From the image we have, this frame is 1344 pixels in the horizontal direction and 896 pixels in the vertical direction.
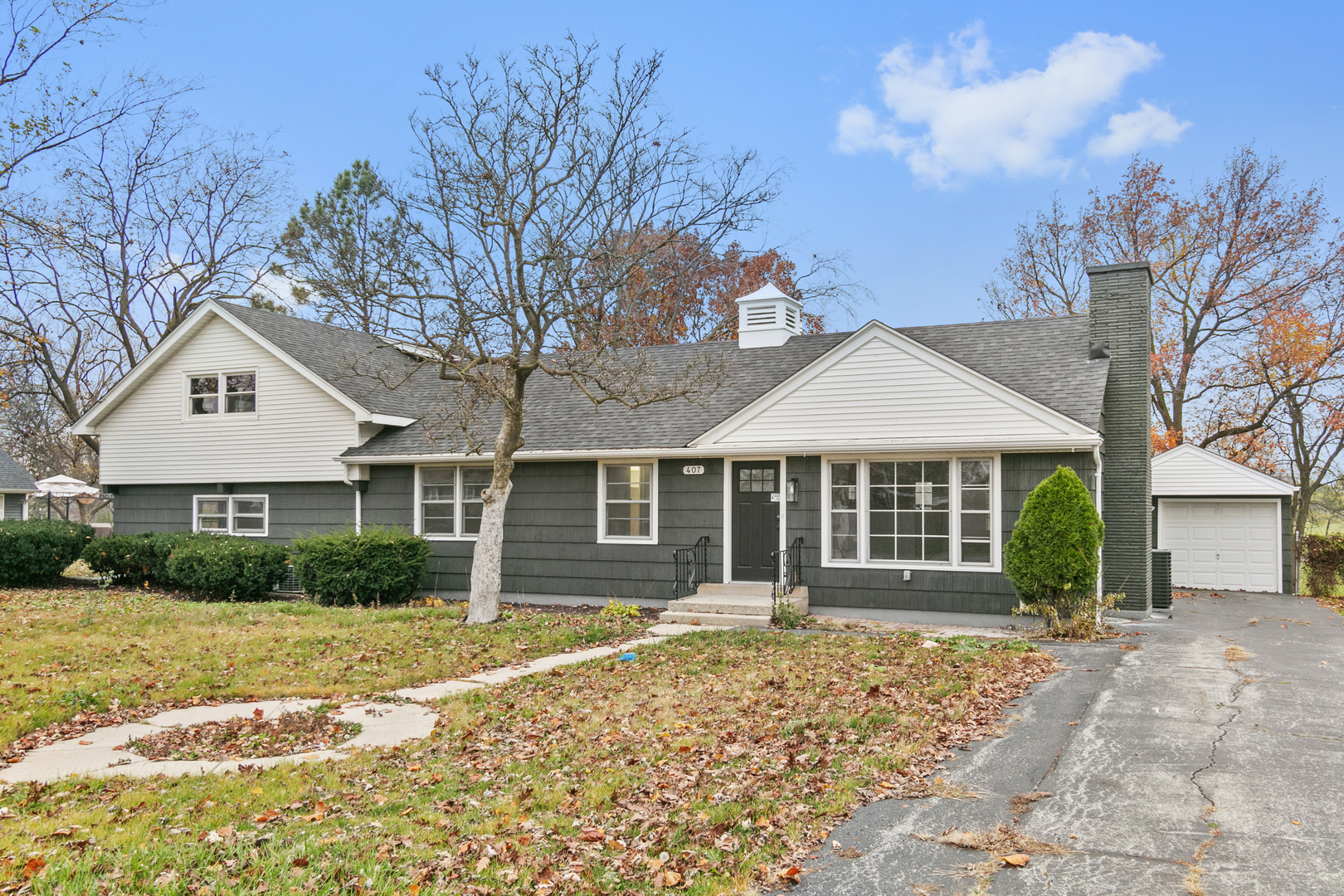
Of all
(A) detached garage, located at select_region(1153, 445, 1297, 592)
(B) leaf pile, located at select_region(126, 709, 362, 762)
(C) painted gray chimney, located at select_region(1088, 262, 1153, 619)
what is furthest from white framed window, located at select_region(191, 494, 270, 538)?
(A) detached garage, located at select_region(1153, 445, 1297, 592)

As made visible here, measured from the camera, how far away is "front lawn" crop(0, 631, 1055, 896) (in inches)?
167

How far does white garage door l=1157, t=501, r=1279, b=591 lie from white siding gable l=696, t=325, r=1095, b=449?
11.1 metres

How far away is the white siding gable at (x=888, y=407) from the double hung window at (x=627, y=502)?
1.40 meters

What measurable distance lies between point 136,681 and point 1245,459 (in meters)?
30.0

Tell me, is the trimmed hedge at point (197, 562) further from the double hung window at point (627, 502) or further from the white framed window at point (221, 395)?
the double hung window at point (627, 502)

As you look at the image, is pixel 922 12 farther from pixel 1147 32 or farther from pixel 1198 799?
pixel 1198 799

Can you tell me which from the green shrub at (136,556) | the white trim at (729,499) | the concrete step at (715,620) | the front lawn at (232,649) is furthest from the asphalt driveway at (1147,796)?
the green shrub at (136,556)

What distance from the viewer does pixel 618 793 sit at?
17.9ft

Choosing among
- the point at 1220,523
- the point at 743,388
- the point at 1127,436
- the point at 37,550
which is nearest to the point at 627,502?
the point at 743,388

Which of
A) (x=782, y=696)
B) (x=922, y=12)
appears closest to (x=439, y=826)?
(x=782, y=696)

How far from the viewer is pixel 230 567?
53.0 feet

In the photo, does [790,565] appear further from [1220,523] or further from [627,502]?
[1220,523]

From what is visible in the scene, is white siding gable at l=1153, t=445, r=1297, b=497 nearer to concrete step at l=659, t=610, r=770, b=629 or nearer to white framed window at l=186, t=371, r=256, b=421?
concrete step at l=659, t=610, r=770, b=629

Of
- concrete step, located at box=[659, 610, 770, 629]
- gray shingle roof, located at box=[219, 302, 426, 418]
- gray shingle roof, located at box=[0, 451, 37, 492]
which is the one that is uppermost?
gray shingle roof, located at box=[219, 302, 426, 418]
